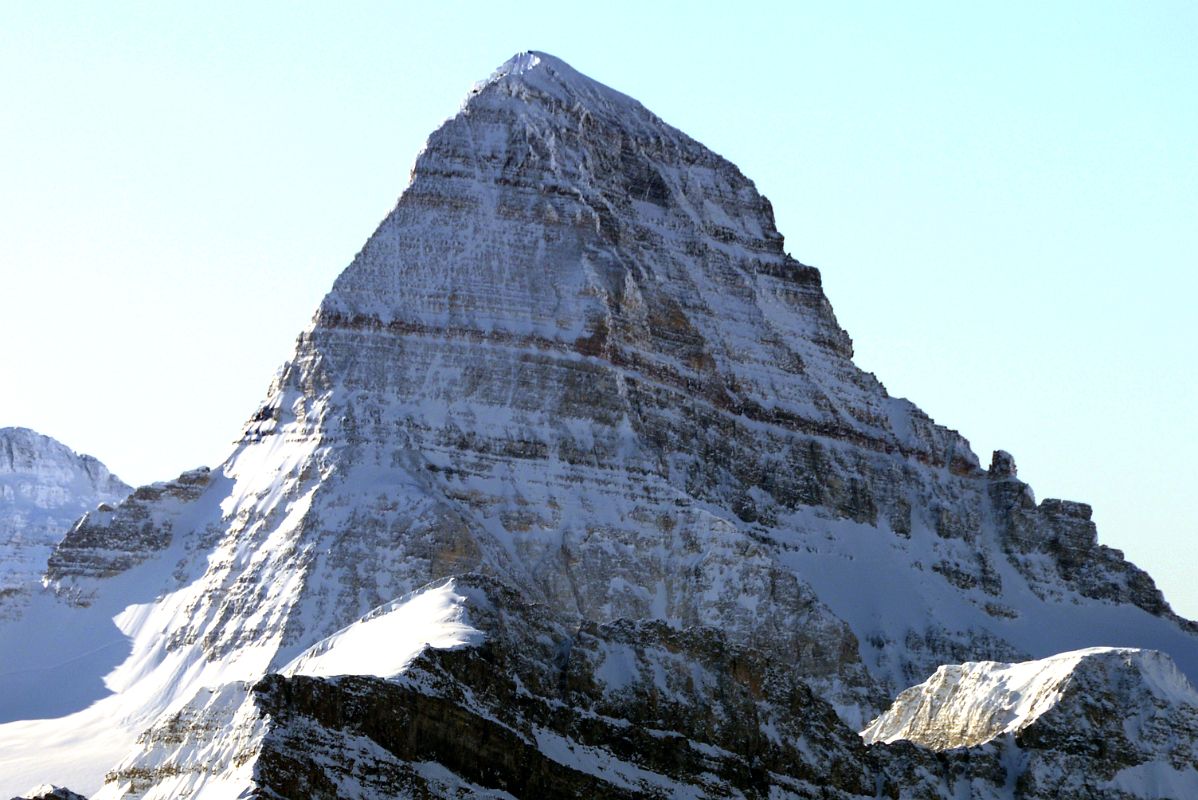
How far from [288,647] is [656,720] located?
189 feet

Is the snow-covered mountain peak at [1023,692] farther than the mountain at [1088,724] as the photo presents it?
Yes

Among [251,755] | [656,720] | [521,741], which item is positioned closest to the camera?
[251,755]

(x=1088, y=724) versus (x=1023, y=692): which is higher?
(x=1023, y=692)

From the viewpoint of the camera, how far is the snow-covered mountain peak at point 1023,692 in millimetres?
158375

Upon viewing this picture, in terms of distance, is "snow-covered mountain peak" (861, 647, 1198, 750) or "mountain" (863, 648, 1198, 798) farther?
"snow-covered mountain peak" (861, 647, 1198, 750)

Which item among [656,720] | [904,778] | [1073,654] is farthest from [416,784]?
[1073,654]

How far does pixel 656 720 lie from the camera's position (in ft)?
469

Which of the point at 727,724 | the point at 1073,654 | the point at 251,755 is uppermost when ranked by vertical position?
the point at 1073,654

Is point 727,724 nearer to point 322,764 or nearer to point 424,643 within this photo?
point 424,643

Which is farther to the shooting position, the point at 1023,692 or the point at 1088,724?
the point at 1023,692

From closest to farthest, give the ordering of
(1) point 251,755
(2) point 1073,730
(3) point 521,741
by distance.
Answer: (1) point 251,755
(3) point 521,741
(2) point 1073,730

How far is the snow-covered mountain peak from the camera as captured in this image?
15838 cm

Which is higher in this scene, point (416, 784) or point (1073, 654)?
point (1073, 654)

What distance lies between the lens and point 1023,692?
161625 mm
